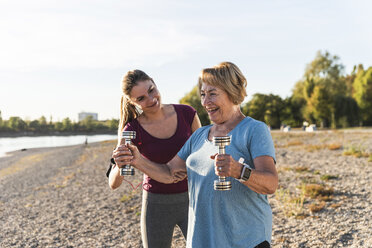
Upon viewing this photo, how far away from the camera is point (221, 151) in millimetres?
1724

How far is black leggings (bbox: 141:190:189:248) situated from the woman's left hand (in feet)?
4.34

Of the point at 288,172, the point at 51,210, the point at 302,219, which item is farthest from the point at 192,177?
the point at 288,172

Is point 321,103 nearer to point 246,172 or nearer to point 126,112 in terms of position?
point 126,112

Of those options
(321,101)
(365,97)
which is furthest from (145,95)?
(365,97)

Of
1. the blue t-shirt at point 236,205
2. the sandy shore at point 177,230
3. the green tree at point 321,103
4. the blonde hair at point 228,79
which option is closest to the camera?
the blue t-shirt at point 236,205

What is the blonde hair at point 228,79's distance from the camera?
1.95 m

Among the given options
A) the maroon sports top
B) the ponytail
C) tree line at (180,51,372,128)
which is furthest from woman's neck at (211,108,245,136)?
tree line at (180,51,372,128)

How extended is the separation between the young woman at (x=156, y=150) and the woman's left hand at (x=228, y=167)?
127 centimetres

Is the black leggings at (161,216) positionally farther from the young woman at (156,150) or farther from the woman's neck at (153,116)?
the woman's neck at (153,116)

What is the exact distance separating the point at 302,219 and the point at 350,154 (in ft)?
29.0

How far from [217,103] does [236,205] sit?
608 millimetres

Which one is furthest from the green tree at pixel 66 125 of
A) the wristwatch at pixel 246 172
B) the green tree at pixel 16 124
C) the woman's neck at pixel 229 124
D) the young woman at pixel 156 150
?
the wristwatch at pixel 246 172

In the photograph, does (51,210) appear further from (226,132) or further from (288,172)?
(226,132)

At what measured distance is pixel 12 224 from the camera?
8.48 metres
